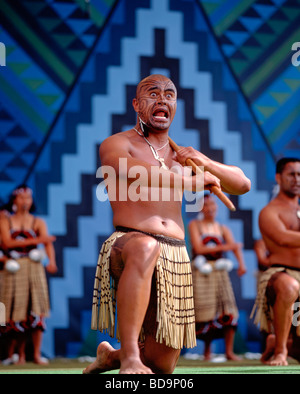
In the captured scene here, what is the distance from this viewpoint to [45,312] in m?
5.98

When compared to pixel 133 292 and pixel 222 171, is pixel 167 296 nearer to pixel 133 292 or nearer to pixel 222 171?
pixel 133 292

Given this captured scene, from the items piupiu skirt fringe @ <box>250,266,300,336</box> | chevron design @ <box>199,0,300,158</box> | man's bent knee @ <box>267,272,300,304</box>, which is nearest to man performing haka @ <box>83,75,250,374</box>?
man's bent knee @ <box>267,272,300,304</box>

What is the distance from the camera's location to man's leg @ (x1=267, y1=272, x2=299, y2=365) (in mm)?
4586

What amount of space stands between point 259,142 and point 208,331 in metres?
2.03

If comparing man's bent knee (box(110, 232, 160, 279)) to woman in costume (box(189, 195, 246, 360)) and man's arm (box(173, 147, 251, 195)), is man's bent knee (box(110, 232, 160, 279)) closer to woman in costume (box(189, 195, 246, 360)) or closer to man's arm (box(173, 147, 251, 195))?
man's arm (box(173, 147, 251, 195))

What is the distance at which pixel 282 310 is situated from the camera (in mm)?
4598

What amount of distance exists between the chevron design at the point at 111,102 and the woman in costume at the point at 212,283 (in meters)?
0.44

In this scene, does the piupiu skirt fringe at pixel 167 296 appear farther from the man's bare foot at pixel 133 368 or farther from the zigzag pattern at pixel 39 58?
the zigzag pattern at pixel 39 58

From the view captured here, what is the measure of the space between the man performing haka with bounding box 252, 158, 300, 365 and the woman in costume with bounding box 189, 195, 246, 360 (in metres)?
1.19

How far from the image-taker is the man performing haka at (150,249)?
9.32 feet

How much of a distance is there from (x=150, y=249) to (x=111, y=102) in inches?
163

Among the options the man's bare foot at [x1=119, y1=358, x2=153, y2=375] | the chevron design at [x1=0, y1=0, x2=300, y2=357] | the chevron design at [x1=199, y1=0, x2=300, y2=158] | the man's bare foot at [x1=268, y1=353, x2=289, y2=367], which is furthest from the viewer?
the chevron design at [x1=199, y1=0, x2=300, y2=158]

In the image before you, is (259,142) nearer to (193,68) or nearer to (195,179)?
(193,68)
